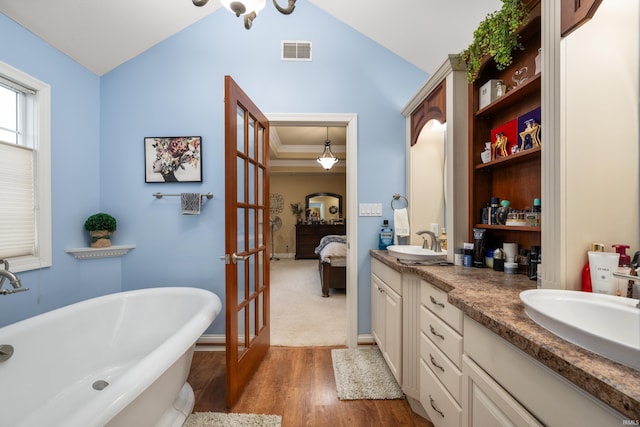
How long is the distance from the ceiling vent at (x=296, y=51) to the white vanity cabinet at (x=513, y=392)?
2.43m

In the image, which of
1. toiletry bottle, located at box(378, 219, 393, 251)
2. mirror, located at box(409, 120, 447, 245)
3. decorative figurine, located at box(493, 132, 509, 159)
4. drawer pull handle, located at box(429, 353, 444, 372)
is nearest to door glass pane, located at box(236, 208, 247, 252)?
toiletry bottle, located at box(378, 219, 393, 251)

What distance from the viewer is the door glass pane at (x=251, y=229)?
6.73 ft

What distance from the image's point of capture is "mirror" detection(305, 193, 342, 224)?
7.52m

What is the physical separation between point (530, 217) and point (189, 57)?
2.87 meters

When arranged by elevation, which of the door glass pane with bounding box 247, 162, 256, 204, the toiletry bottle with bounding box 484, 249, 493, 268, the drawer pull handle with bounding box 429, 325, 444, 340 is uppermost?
→ the door glass pane with bounding box 247, 162, 256, 204

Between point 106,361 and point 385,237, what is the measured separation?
2.22 metres

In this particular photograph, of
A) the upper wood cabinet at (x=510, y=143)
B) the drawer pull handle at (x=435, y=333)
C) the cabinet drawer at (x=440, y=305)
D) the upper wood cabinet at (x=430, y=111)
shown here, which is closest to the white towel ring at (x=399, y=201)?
the upper wood cabinet at (x=430, y=111)

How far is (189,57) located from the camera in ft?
7.96

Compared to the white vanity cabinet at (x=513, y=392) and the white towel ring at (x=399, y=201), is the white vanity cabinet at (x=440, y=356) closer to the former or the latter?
the white vanity cabinet at (x=513, y=392)

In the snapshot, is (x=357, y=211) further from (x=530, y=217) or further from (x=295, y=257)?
(x=295, y=257)

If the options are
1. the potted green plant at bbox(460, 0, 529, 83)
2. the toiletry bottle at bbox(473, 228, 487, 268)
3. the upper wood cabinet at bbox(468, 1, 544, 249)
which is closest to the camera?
the potted green plant at bbox(460, 0, 529, 83)

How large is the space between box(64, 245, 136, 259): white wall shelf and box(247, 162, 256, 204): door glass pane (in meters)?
1.25

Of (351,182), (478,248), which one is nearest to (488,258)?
(478,248)

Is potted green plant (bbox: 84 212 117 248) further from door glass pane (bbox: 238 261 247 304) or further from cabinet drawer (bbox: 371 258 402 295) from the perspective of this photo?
cabinet drawer (bbox: 371 258 402 295)
